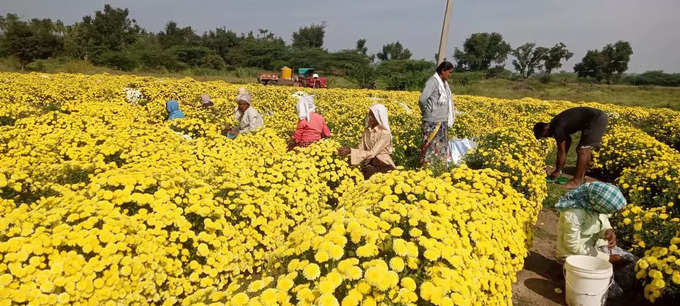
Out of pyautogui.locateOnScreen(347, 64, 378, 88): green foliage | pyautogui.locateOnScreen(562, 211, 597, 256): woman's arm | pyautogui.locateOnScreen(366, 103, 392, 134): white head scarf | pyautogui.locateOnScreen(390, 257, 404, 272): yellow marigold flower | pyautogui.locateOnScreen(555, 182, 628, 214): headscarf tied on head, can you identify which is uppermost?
pyautogui.locateOnScreen(347, 64, 378, 88): green foliage

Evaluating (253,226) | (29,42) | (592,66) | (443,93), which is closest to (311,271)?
(253,226)

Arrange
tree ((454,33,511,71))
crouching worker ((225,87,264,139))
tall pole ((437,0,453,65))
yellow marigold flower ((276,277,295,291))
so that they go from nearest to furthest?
1. yellow marigold flower ((276,277,295,291))
2. crouching worker ((225,87,264,139))
3. tall pole ((437,0,453,65))
4. tree ((454,33,511,71))

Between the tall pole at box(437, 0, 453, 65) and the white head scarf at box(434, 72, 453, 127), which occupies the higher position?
the tall pole at box(437, 0, 453, 65)

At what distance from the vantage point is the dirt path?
11.4ft

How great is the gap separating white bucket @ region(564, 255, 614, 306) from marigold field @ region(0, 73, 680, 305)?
0.27 m

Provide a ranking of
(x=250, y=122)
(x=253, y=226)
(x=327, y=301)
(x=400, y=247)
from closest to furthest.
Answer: (x=327, y=301), (x=400, y=247), (x=253, y=226), (x=250, y=122)

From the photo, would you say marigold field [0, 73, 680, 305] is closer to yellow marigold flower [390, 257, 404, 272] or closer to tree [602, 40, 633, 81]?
yellow marigold flower [390, 257, 404, 272]

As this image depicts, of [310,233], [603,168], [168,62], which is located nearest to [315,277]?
[310,233]

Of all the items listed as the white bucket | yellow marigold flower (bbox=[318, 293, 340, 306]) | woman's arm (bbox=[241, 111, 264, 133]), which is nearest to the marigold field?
yellow marigold flower (bbox=[318, 293, 340, 306])

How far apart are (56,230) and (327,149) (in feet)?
9.70

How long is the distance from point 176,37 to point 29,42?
27274 millimetres

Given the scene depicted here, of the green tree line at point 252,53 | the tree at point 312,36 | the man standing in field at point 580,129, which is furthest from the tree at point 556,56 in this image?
the man standing in field at point 580,129

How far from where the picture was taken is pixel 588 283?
306cm

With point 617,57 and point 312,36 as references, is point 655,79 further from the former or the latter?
point 312,36
